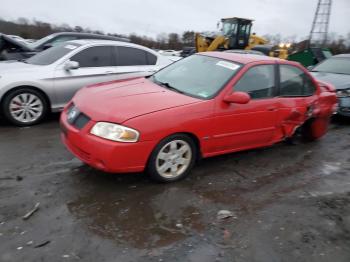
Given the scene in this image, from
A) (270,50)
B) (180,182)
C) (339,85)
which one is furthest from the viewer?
(270,50)

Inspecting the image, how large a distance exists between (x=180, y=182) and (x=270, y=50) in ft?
52.6

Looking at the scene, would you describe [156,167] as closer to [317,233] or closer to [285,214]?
[285,214]

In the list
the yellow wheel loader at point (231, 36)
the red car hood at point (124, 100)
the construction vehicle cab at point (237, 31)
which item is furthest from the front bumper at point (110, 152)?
the construction vehicle cab at point (237, 31)

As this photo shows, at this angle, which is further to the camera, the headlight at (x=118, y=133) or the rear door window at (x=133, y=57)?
the rear door window at (x=133, y=57)

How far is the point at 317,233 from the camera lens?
360 cm

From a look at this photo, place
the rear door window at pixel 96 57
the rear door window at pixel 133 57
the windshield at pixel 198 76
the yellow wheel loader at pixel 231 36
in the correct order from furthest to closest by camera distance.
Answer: the yellow wheel loader at pixel 231 36, the rear door window at pixel 133 57, the rear door window at pixel 96 57, the windshield at pixel 198 76

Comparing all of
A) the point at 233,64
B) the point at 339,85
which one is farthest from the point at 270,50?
the point at 233,64

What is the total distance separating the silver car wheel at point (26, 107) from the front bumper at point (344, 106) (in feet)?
19.9

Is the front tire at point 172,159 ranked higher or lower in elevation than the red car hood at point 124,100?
lower

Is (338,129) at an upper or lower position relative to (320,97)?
lower

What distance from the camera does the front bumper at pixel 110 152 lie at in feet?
12.6

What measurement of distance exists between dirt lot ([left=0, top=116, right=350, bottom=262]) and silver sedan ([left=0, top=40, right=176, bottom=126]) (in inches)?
40.1

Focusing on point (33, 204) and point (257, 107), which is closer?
point (33, 204)

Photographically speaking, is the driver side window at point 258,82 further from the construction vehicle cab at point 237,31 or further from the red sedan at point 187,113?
the construction vehicle cab at point 237,31
